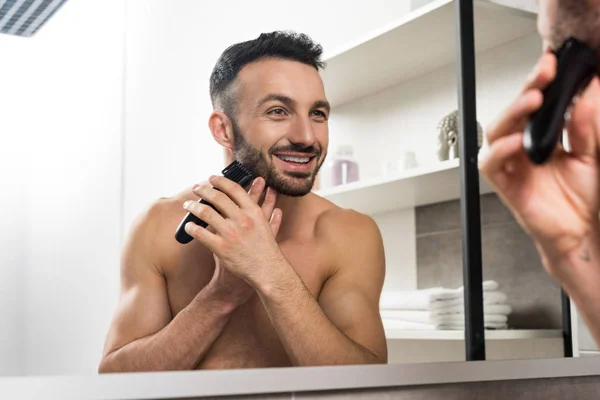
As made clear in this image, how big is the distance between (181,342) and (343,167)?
0.36 meters

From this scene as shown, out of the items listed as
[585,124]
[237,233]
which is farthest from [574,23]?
[237,233]

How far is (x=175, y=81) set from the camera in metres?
0.74

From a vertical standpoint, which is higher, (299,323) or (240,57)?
(240,57)

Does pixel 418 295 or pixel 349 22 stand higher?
pixel 349 22

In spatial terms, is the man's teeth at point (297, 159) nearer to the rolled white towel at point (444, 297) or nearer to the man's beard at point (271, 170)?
the man's beard at point (271, 170)

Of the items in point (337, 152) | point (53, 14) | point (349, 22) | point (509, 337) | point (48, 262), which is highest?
point (349, 22)

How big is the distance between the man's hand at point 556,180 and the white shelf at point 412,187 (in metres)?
0.55

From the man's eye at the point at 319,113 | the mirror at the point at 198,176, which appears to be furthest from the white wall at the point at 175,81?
the man's eye at the point at 319,113

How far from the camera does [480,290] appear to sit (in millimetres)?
796

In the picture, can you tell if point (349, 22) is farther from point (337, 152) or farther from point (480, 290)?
point (480, 290)

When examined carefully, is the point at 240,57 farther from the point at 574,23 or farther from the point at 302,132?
the point at 574,23

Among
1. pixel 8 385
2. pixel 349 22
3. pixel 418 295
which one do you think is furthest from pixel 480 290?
pixel 8 385

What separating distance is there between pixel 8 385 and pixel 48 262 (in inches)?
8.0

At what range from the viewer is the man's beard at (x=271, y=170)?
2.28 feet
